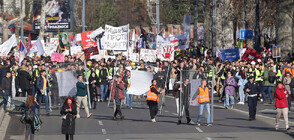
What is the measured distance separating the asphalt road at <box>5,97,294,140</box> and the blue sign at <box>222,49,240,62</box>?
9.04 m

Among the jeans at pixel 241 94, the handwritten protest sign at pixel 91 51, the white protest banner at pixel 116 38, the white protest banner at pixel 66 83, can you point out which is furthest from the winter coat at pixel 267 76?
the white protest banner at pixel 66 83

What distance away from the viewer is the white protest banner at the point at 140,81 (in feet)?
86.2

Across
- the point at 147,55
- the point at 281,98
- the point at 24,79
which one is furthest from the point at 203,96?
the point at 147,55

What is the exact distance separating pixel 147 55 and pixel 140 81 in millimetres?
14987

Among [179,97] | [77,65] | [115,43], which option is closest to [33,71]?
[77,65]

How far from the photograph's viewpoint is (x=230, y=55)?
36719 mm

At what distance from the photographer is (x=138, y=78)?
26.4 metres

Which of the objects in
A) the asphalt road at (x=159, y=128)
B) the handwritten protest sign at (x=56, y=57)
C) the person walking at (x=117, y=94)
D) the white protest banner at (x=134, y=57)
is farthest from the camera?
the white protest banner at (x=134, y=57)

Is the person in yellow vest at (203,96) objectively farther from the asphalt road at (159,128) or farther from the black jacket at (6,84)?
the black jacket at (6,84)

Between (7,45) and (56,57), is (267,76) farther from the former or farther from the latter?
(7,45)

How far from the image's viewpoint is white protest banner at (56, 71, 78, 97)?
1029 inches

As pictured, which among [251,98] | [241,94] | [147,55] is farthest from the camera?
[147,55]

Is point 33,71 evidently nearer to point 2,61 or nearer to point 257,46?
point 2,61

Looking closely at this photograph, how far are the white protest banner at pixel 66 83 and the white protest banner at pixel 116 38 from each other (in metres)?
11.6
